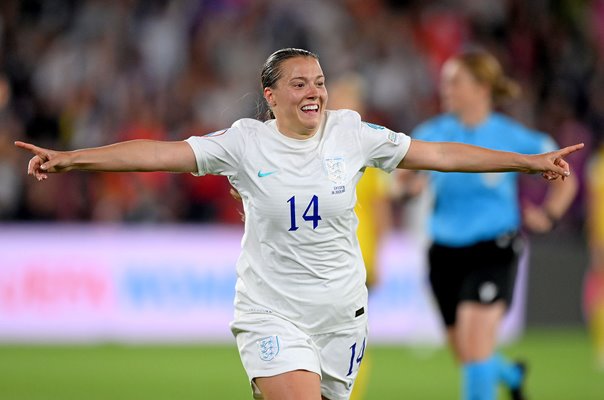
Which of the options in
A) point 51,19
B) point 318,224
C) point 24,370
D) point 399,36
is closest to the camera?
point 318,224

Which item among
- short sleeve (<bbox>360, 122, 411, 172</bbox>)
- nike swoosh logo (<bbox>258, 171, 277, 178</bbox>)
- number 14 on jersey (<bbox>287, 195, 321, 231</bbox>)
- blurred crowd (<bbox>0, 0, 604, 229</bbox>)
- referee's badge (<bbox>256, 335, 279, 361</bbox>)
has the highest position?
blurred crowd (<bbox>0, 0, 604, 229</bbox>)

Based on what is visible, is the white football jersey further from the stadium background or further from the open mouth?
the stadium background

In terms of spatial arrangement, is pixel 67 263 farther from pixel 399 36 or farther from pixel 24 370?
pixel 399 36

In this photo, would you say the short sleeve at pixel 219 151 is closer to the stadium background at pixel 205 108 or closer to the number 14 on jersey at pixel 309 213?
the number 14 on jersey at pixel 309 213

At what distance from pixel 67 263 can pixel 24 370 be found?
2302 millimetres

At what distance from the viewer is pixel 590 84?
1856 cm

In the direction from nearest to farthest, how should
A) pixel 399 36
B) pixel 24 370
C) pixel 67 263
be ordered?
pixel 24 370, pixel 67 263, pixel 399 36

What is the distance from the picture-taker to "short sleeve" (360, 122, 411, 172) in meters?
5.92

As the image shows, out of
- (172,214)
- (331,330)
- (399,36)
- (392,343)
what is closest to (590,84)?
(399,36)

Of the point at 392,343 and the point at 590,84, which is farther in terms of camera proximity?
the point at 590,84

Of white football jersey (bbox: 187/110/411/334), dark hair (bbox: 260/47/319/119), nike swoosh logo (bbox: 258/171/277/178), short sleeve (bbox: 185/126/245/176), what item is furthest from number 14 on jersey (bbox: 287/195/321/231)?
dark hair (bbox: 260/47/319/119)

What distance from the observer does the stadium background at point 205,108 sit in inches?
490

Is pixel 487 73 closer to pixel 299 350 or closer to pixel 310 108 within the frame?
pixel 310 108

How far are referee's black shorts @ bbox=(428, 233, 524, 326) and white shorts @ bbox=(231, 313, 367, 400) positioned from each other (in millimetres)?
2429
